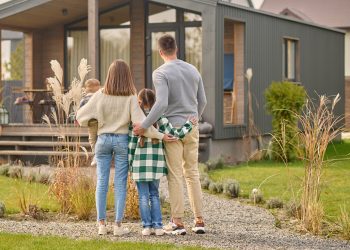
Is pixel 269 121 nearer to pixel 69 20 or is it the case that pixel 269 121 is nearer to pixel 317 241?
pixel 69 20

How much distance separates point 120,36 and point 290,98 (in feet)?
14.8

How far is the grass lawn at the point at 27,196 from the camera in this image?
9.73 metres

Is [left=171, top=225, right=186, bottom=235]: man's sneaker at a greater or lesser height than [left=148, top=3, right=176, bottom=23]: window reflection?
lesser

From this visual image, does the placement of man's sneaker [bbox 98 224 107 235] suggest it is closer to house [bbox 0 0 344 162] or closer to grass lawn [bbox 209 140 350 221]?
grass lawn [bbox 209 140 350 221]

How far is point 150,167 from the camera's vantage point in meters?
7.67

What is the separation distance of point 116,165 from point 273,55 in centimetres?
1123

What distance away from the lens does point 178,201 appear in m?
7.80

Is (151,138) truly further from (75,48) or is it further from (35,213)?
(75,48)

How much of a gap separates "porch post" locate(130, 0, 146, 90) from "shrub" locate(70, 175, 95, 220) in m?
9.34

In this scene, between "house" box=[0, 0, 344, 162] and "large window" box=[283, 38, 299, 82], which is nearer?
"house" box=[0, 0, 344, 162]

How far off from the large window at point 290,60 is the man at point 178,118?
38.7 feet

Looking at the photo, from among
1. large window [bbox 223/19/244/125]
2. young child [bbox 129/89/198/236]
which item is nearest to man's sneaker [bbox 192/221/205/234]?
young child [bbox 129/89/198/236]

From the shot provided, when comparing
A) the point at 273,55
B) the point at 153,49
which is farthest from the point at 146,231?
the point at 273,55

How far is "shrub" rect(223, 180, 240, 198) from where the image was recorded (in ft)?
36.3
